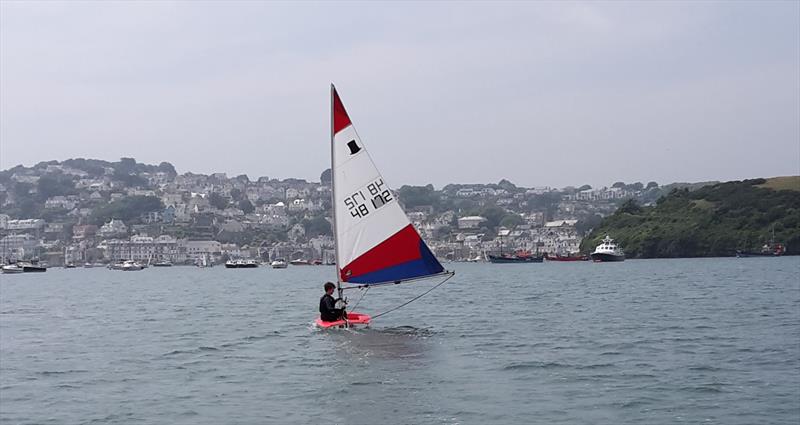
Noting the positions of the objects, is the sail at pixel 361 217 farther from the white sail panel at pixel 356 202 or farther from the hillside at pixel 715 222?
the hillside at pixel 715 222

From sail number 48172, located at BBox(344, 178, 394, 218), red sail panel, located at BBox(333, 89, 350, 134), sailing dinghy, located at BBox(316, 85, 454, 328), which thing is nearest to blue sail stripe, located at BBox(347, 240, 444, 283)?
sailing dinghy, located at BBox(316, 85, 454, 328)

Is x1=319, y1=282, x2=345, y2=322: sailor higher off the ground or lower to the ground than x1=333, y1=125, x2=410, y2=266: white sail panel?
lower

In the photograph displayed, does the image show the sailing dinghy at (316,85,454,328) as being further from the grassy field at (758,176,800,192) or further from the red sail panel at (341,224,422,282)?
the grassy field at (758,176,800,192)

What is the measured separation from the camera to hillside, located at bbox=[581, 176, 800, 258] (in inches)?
6555

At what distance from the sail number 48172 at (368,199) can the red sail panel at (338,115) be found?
2010 millimetres

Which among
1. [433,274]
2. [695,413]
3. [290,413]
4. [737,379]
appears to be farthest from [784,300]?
[290,413]

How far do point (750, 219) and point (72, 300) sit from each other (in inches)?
5084

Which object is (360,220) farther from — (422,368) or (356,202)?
(422,368)

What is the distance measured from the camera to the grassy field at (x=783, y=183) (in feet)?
603

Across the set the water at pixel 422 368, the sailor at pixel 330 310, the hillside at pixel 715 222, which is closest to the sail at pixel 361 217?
the sailor at pixel 330 310

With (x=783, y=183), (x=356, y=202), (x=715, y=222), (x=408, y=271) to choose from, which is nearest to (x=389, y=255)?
(x=408, y=271)

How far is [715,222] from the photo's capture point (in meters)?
175

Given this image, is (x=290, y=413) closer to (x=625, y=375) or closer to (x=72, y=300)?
(x=625, y=375)

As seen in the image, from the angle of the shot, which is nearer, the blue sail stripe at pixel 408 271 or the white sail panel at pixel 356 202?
the white sail panel at pixel 356 202
